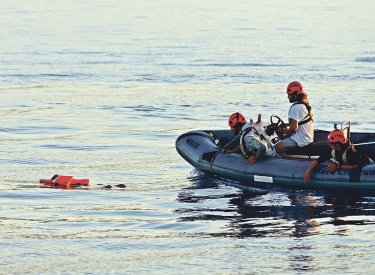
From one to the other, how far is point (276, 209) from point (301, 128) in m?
2.57

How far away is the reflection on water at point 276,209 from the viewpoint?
1290 cm

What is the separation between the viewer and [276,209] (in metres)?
14.4

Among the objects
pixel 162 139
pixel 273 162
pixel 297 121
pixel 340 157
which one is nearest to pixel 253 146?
pixel 273 162

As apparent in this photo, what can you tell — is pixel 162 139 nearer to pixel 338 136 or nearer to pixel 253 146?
pixel 253 146

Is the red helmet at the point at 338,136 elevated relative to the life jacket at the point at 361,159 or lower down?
elevated

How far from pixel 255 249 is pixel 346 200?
11.7ft

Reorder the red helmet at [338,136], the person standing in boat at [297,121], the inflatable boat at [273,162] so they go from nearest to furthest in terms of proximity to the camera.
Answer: the red helmet at [338,136], the inflatable boat at [273,162], the person standing in boat at [297,121]

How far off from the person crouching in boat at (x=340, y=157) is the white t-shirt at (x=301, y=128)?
1.05 meters

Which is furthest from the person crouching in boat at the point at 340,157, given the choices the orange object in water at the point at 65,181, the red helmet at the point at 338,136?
the orange object in water at the point at 65,181

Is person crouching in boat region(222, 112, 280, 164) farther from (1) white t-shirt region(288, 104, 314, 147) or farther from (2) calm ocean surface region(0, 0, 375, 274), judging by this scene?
(2) calm ocean surface region(0, 0, 375, 274)

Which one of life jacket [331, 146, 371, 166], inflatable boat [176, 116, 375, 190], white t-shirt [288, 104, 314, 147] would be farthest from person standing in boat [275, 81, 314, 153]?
life jacket [331, 146, 371, 166]

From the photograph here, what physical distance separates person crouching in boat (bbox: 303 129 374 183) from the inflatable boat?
0.30 ft

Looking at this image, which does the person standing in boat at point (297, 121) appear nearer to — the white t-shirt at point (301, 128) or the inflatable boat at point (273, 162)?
the white t-shirt at point (301, 128)

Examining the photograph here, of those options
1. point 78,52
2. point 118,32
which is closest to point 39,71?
point 78,52
